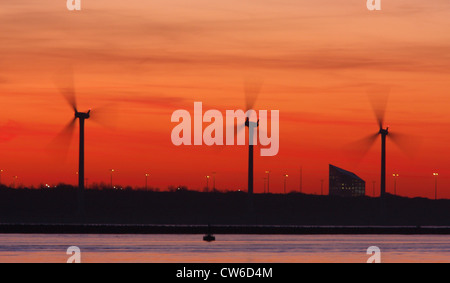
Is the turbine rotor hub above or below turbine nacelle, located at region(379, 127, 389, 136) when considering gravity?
above

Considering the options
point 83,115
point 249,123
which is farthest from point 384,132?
point 83,115

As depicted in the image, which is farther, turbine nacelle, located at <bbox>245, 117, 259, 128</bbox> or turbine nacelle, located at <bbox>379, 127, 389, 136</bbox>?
turbine nacelle, located at <bbox>379, 127, 389, 136</bbox>

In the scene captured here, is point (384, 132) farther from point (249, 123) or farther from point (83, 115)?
point (83, 115)

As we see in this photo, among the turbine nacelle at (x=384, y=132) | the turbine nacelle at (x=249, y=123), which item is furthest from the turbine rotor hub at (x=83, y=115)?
the turbine nacelle at (x=384, y=132)

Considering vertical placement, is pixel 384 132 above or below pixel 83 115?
below

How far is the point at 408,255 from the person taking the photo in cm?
12506

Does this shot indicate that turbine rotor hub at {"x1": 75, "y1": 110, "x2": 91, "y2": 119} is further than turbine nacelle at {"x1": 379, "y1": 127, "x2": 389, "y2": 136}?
No

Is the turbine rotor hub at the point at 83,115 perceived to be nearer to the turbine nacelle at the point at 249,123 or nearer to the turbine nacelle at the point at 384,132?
the turbine nacelle at the point at 249,123

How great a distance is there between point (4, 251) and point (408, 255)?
161 feet

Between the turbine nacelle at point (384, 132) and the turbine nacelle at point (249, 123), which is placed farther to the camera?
the turbine nacelle at point (384, 132)

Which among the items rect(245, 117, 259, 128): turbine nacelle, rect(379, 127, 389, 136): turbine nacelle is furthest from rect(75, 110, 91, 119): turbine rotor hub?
rect(379, 127, 389, 136): turbine nacelle

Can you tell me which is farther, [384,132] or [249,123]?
[384,132]

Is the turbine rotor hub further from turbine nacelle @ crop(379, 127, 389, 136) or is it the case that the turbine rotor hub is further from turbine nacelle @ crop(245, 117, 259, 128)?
turbine nacelle @ crop(379, 127, 389, 136)
